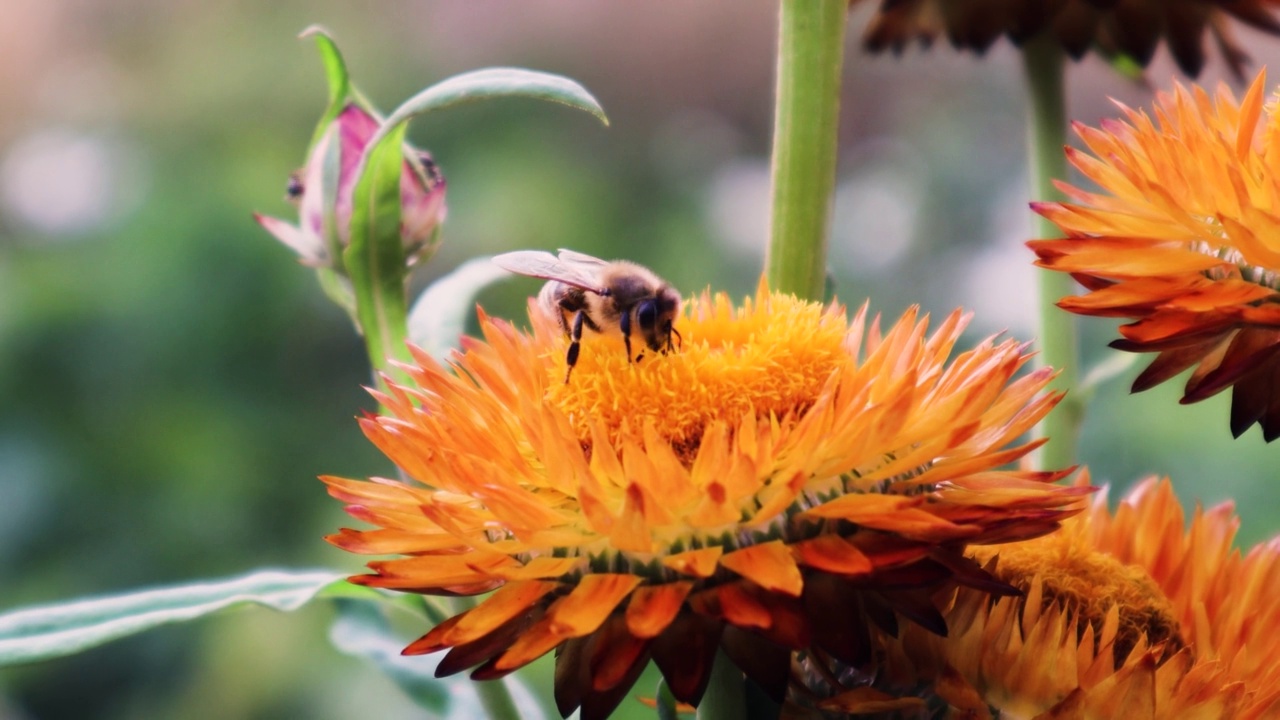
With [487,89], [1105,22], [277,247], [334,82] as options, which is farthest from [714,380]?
[277,247]

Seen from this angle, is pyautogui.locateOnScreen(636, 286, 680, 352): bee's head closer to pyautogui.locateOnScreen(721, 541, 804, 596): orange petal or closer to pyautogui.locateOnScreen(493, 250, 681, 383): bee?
pyautogui.locateOnScreen(493, 250, 681, 383): bee

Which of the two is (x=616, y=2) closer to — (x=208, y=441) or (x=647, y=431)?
(x=208, y=441)

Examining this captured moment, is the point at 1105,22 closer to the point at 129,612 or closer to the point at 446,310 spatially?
the point at 446,310

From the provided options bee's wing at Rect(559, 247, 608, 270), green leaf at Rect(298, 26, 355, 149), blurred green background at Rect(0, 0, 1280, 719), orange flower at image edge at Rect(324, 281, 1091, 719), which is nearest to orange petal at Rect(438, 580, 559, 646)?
orange flower at image edge at Rect(324, 281, 1091, 719)

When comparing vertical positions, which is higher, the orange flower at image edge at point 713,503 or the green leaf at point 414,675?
the orange flower at image edge at point 713,503

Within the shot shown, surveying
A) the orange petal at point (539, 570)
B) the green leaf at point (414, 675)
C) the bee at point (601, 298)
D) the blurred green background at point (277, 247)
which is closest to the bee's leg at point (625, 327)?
the bee at point (601, 298)

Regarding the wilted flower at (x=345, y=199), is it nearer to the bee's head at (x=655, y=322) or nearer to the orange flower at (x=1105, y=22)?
the bee's head at (x=655, y=322)

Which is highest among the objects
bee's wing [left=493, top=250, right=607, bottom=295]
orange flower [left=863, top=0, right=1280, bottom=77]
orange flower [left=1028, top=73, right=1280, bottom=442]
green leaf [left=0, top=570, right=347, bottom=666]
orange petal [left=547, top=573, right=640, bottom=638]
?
orange flower [left=863, top=0, right=1280, bottom=77]

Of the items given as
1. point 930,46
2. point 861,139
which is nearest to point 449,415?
point 930,46
